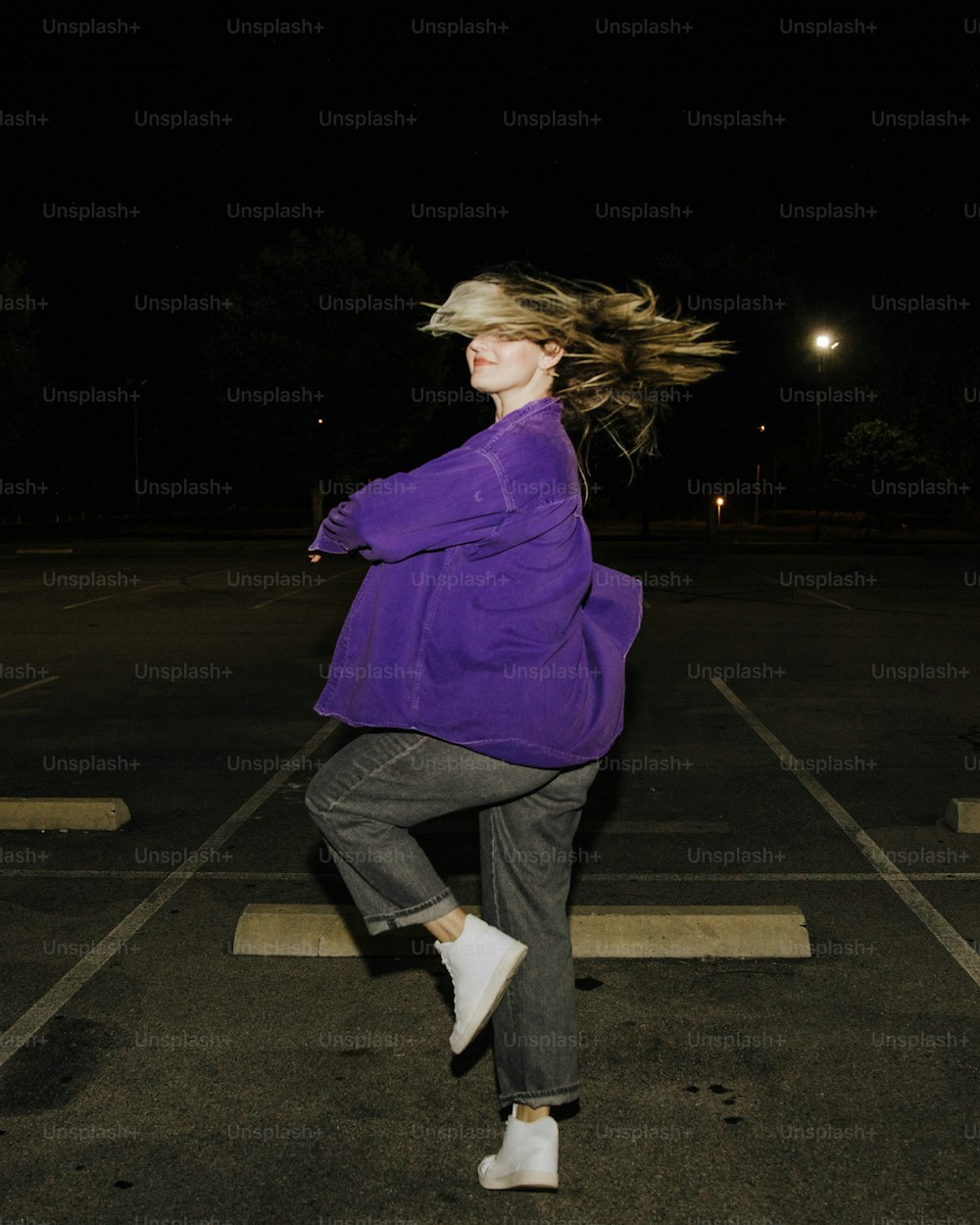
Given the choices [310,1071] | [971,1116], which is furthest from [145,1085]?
[971,1116]

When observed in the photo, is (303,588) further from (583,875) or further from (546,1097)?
(546,1097)

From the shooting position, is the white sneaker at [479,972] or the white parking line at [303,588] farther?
the white parking line at [303,588]

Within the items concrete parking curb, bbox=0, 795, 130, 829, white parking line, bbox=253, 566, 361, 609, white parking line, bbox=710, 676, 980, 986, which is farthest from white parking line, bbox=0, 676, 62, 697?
white parking line, bbox=253, 566, 361, 609

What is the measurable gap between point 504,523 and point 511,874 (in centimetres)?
81

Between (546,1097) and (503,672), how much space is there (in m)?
0.99

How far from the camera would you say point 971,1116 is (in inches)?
129

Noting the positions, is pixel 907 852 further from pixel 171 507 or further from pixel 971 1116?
pixel 171 507

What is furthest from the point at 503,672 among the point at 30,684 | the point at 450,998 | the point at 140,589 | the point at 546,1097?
the point at 140,589

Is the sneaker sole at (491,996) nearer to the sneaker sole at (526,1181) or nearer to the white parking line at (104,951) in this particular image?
the sneaker sole at (526,1181)

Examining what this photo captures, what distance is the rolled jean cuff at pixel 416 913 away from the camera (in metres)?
2.85

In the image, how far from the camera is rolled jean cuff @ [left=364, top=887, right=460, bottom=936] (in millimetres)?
2848

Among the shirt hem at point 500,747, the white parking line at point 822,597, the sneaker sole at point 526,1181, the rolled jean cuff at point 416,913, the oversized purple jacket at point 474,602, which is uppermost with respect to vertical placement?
the oversized purple jacket at point 474,602

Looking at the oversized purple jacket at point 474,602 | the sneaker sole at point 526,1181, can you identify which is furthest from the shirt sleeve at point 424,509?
the sneaker sole at point 526,1181

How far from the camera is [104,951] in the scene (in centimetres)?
458
